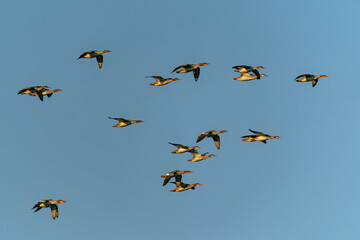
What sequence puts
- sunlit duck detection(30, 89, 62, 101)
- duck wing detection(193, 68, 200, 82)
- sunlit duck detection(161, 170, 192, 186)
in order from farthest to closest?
sunlit duck detection(30, 89, 62, 101)
duck wing detection(193, 68, 200, 82)
sunlit duck detection(161, 170, 192, 186)

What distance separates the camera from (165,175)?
94688mm

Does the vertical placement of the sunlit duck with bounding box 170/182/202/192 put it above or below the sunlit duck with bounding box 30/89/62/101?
below

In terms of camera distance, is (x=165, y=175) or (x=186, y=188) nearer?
(x=165, y=175)

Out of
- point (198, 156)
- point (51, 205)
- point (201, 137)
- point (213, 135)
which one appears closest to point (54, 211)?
point (51, 205)

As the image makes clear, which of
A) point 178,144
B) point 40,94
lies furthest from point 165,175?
point 40,94

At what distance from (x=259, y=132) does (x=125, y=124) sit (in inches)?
624

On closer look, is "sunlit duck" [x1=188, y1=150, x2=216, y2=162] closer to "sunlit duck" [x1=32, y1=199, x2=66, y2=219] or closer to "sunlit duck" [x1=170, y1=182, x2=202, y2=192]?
"sunlit duck" [x1=170, y1=182, x2=202, y2=192]

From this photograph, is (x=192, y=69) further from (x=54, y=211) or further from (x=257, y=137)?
(x=54, y=211)

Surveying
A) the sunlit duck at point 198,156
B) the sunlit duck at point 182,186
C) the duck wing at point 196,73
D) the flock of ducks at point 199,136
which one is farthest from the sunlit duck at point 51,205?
the duck wing at point 196,73

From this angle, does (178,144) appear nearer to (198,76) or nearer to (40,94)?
(198,76)

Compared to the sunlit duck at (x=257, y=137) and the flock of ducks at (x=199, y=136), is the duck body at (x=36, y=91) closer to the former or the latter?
the flock of ducks at (x=199, y=136)

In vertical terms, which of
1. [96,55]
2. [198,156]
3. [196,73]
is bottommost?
[198,156]

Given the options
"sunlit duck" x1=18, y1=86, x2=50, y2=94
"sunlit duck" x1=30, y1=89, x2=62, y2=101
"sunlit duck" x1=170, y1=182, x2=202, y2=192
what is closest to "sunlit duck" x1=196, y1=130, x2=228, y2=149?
"sunlit duck" x1=170, y1=182, x2=202, y2=192

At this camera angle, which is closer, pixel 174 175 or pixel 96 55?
pixel 174 175
